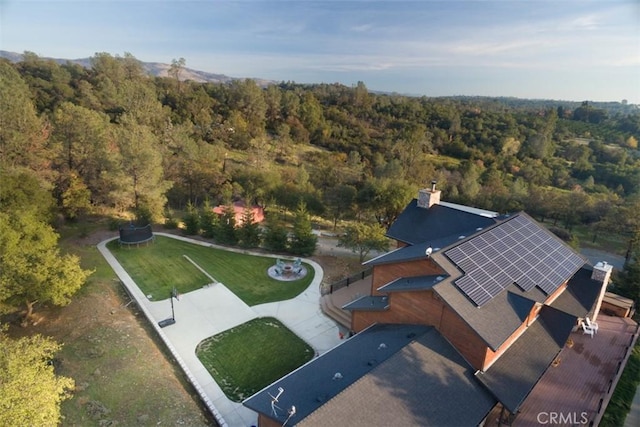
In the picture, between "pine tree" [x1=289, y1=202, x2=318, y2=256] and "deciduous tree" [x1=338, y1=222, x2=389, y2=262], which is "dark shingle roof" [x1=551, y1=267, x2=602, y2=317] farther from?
"pine tree" [x1=289, y1=202, x2=318, y2=256]

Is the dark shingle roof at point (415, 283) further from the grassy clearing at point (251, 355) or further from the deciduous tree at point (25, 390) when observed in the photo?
the deciduous tree at point (25, 390)

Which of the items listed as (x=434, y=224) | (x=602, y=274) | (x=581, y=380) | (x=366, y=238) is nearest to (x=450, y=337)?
(x=581, y=380)

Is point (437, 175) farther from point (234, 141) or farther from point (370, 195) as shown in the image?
point (234, 141)

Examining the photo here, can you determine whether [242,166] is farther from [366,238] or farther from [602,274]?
[602,274]

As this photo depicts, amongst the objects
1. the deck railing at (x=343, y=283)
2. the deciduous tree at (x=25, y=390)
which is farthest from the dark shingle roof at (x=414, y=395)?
the deck railing at (x=343, y=283)

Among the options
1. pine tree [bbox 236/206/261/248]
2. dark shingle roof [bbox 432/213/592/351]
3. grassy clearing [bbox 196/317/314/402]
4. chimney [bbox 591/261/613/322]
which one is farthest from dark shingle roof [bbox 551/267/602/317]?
pine tree [bbox 236/206/261/248]
